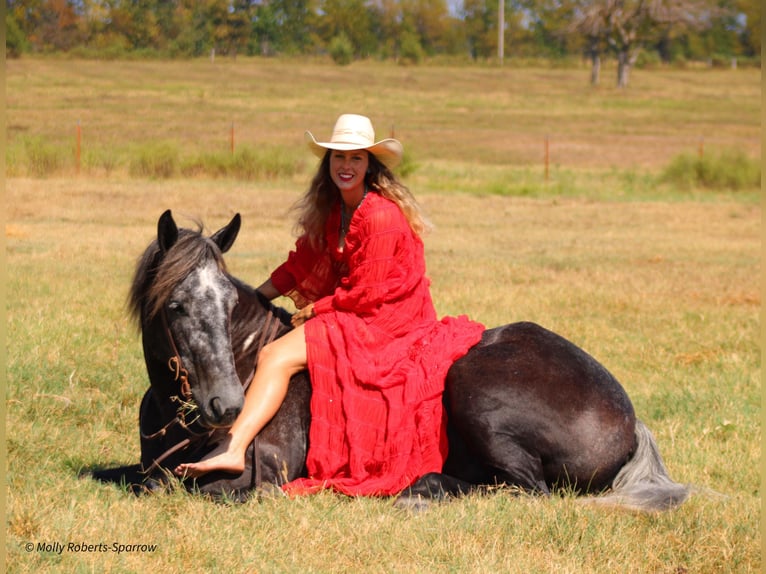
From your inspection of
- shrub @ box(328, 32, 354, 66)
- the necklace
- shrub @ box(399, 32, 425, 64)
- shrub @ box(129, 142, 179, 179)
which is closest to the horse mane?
the necklace

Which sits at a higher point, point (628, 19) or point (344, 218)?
point (628, 19)

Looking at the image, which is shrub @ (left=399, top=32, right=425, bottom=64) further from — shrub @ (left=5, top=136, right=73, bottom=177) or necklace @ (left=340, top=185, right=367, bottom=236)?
necklace @ (left=340, top=185, right=367, bottom=236)

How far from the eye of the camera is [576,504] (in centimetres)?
437

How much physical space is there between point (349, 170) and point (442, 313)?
4.42m

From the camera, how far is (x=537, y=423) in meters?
4.52

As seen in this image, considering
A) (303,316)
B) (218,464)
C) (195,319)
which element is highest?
(195,319)

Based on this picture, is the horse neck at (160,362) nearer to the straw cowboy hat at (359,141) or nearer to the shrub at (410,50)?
the straw cowboy hat at (359,141)

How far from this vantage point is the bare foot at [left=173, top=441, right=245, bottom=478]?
441 cm

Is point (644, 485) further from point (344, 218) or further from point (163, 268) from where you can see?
point (163, 268)

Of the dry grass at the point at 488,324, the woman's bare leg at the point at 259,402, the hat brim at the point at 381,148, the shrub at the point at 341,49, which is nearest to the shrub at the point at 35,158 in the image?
the dry grass at the point at 488,324

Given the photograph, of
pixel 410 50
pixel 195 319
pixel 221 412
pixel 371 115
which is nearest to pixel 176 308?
pixel 195 319

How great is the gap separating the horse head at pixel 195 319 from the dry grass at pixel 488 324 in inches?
18.4

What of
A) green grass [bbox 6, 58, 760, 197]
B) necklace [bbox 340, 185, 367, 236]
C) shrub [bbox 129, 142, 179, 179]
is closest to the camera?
necklace [bbox 340, 185, 367, 236]

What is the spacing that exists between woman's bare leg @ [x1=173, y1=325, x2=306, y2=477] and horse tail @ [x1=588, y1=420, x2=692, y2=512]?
1.42 meters
